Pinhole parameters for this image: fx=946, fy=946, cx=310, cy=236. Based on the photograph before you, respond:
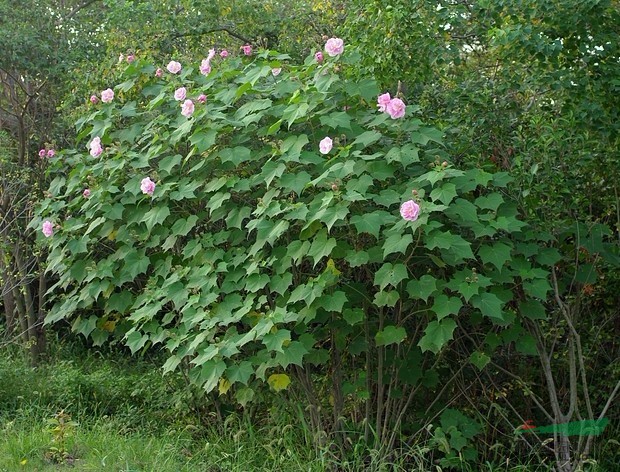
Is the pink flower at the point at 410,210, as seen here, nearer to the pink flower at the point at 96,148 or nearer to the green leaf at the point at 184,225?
the green leaf at the point at 184,225

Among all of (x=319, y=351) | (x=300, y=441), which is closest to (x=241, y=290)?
(x=319, y=351)

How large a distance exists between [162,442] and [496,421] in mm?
Result: 2014

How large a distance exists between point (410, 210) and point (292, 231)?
987 mm

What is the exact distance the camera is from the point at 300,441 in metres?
5.52

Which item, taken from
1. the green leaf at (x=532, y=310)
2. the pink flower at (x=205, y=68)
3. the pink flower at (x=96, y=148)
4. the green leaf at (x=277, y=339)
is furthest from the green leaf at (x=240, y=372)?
the pink flower at (x=205, y=68)

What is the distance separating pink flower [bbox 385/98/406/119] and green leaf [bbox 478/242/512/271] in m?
0.82

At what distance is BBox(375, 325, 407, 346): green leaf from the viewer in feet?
16.0

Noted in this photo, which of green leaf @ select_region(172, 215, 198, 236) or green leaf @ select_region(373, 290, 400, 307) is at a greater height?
green leaf @ select_region(172, 215, 198, 236)

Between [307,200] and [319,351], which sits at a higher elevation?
[307,200]

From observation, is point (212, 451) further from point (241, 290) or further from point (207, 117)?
point (207, 117)

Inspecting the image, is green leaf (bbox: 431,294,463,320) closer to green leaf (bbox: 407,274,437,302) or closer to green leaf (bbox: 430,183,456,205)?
green leaf (bbox: 407,274,437,302)

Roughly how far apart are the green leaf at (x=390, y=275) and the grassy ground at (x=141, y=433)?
3.10 ft

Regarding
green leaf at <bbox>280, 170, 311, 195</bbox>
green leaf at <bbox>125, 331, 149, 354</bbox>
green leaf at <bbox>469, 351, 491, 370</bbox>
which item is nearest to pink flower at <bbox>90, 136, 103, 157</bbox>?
green leaf at <bbox>125, 331, 149, 354</bbox>

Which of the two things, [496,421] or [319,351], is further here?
[496,421]
